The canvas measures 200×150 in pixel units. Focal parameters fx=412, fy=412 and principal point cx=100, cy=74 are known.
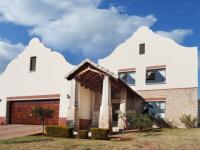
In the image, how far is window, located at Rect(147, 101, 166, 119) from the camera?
34.6 metres

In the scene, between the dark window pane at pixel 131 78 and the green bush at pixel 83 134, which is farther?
the dark window pane at pixel 131 78

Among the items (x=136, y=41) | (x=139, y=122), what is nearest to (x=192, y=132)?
(x=139, y=122)

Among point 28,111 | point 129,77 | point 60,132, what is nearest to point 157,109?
point 129,77

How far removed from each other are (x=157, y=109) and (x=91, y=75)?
21.2 feet

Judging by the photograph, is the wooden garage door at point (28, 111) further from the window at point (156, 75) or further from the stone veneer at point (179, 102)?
the stone veneer at point (179, 102)

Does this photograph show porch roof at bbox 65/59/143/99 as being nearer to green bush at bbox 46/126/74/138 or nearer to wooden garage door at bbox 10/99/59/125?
wooden garage door at bbox 10/99/59/125

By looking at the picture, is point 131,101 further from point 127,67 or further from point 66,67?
point 66,67

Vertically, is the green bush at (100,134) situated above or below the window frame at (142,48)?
below

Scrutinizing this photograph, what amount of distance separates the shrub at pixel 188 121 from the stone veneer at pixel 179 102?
35cm

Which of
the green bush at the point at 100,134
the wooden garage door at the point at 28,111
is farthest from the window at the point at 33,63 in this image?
the green bush at the point at 100,134

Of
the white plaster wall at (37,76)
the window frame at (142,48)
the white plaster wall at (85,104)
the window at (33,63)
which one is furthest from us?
the window at (33,63)

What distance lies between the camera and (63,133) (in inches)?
1101

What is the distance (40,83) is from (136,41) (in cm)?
995

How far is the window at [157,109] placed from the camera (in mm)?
34562
